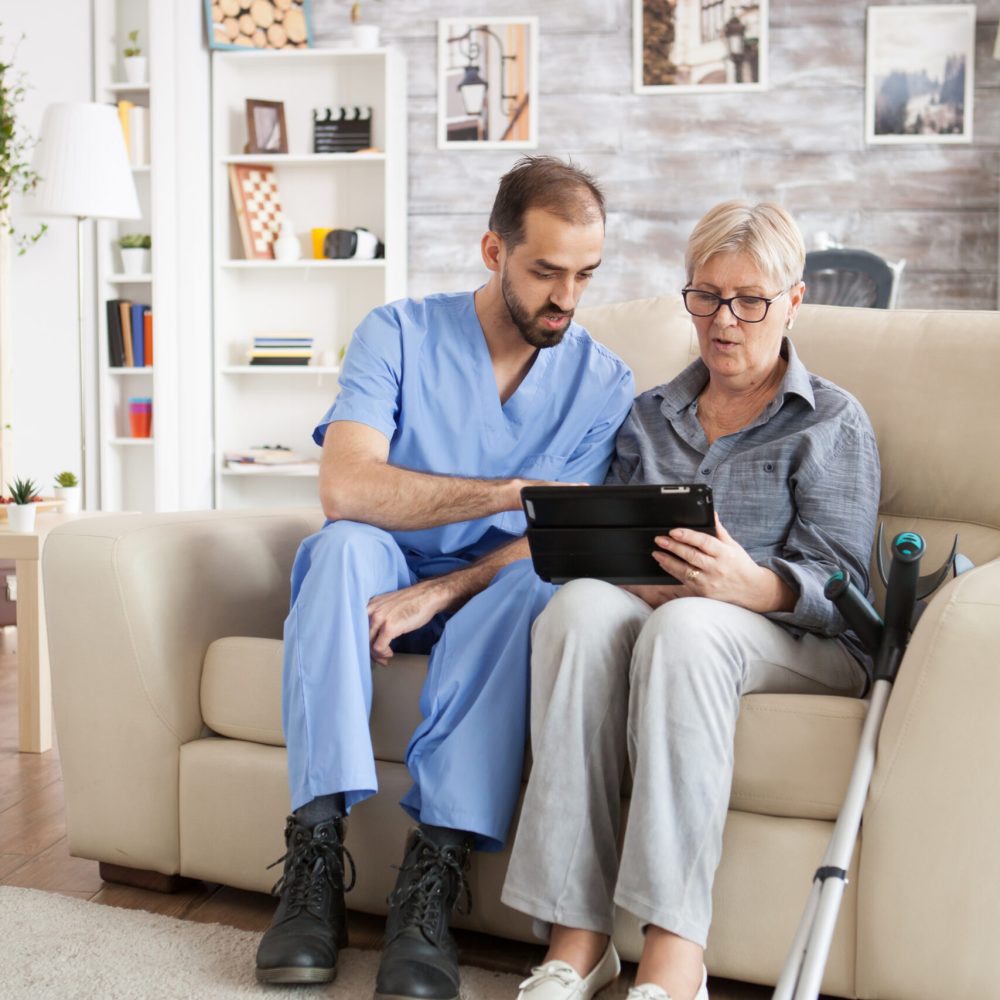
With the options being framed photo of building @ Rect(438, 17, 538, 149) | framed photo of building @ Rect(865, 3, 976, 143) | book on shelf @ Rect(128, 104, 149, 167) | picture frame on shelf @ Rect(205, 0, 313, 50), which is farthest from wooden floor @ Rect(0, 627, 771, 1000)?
framed photo of building @ Rect(865, 3, 976, 143)

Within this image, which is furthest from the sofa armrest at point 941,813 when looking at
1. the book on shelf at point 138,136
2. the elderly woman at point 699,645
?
the book on shelf at point 138,136

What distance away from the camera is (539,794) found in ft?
4.55

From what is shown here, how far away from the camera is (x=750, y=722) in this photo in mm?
1402

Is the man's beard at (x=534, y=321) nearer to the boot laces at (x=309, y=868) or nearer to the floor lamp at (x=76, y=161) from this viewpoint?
the boot laces at (x=309, y=868)

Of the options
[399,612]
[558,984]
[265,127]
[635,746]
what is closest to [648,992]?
[558,984]

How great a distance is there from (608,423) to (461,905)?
750mm

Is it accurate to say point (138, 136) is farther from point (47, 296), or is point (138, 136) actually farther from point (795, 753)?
point (795, 753)

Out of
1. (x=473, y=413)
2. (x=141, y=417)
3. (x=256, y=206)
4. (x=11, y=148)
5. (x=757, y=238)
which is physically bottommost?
(x=141, y=417)

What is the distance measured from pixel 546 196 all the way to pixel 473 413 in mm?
344

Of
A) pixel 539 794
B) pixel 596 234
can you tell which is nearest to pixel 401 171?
pixel 596 234

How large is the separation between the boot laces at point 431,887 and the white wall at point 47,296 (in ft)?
11.1

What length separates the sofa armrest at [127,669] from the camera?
1741 millimetres

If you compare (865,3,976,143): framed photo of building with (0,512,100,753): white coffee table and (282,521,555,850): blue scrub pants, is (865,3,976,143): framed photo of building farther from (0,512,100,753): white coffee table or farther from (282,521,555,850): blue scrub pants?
(282,521,555,850): blue scrub pants

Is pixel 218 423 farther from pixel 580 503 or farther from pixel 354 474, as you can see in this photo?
pixel 580 503
